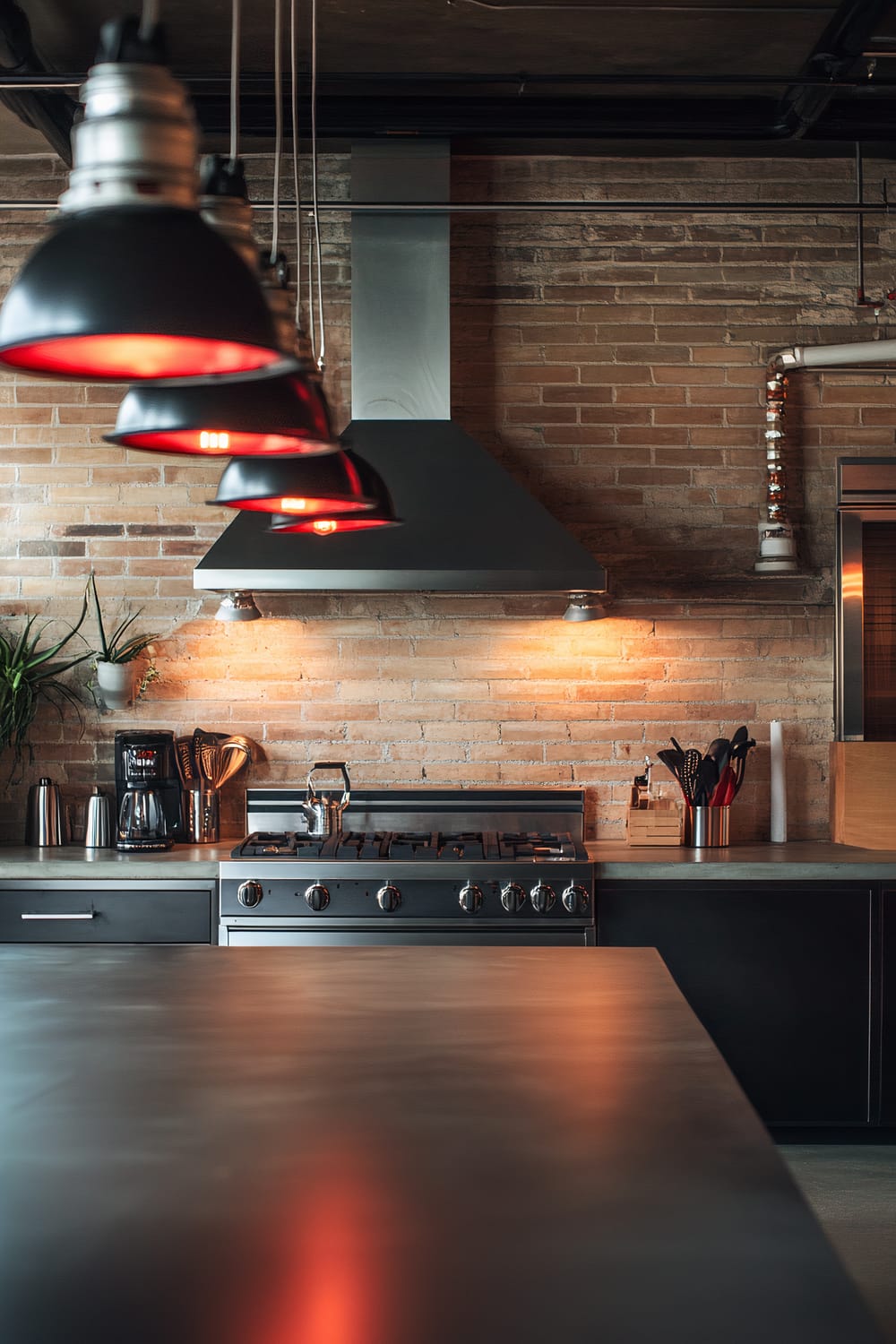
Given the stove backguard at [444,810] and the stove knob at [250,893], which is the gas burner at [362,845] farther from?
the stove knob at [250,893]

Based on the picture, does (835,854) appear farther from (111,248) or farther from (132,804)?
(111,248)

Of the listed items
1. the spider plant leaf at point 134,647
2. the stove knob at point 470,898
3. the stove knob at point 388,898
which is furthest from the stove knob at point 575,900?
the spider plant leaf at point 134,647

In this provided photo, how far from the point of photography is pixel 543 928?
356 centimetres

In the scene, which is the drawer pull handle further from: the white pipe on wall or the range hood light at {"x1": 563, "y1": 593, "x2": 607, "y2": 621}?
the white pipe on wall

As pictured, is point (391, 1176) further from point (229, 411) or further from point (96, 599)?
point (96, 599)

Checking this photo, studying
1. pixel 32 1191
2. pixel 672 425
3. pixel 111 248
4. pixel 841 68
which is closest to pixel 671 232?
pixel 672 425

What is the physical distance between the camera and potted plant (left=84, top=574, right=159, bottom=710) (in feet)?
13.4

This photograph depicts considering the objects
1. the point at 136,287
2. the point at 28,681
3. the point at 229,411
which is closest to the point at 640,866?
the point at 28,681

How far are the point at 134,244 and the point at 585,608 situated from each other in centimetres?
307

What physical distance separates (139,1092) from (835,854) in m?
2.78

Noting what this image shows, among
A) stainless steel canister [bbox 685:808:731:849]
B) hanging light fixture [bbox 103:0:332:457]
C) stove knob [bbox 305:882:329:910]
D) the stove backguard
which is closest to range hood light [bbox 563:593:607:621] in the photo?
the stove backguard

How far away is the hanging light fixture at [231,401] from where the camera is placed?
50.8 inches

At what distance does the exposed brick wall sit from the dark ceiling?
1.26 ft

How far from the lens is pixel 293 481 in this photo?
1722 millimetres
